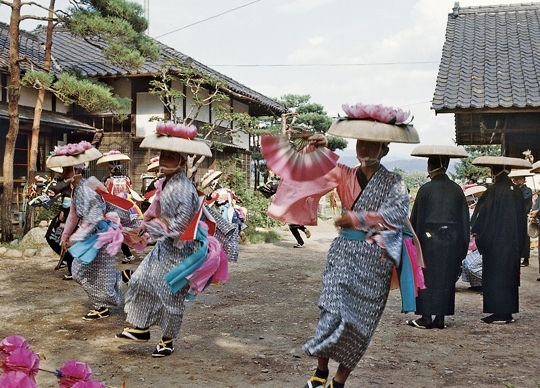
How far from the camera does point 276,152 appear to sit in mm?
4324

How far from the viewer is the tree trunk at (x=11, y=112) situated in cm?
1275

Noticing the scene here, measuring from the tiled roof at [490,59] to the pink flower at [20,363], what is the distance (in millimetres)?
10367

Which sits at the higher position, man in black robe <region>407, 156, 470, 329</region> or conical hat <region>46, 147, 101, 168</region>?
conical hat <region>46, 147, 101, 168</region>

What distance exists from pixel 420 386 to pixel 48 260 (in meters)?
8.74

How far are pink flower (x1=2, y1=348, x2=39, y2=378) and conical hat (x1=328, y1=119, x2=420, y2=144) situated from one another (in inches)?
112

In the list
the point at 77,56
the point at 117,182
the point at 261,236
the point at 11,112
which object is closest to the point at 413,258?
the point at 117,182

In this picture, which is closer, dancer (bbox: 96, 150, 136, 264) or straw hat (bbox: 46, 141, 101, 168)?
straw hat (bbox: 46, 141, 101, 168)

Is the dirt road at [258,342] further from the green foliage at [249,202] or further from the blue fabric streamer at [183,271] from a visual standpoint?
the green foliage at [249,202]

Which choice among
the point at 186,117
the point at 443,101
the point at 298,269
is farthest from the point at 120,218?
the point at 186,117

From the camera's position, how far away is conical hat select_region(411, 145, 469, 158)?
6350 millimetres

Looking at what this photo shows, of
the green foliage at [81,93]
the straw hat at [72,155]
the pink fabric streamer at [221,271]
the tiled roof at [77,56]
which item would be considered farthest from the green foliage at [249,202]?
the pink fabric streamer at [221,271]

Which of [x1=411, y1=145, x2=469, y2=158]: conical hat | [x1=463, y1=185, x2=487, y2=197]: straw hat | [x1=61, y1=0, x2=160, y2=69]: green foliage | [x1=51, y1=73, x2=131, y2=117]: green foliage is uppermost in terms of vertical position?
[x1=61, y1=0, x2=160, y2=69]: green foliage

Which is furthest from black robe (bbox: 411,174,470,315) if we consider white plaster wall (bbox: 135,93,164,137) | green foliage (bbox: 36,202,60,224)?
white plaster wall (bbox: 135,93,164,137)

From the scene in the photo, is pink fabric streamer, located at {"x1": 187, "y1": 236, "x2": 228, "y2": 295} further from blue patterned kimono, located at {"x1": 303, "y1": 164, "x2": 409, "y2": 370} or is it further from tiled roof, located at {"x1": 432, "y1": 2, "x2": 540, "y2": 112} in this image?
tiled roof, located at {"x1": 432, "y1": 2, "x2": 540, "y2": 112}
